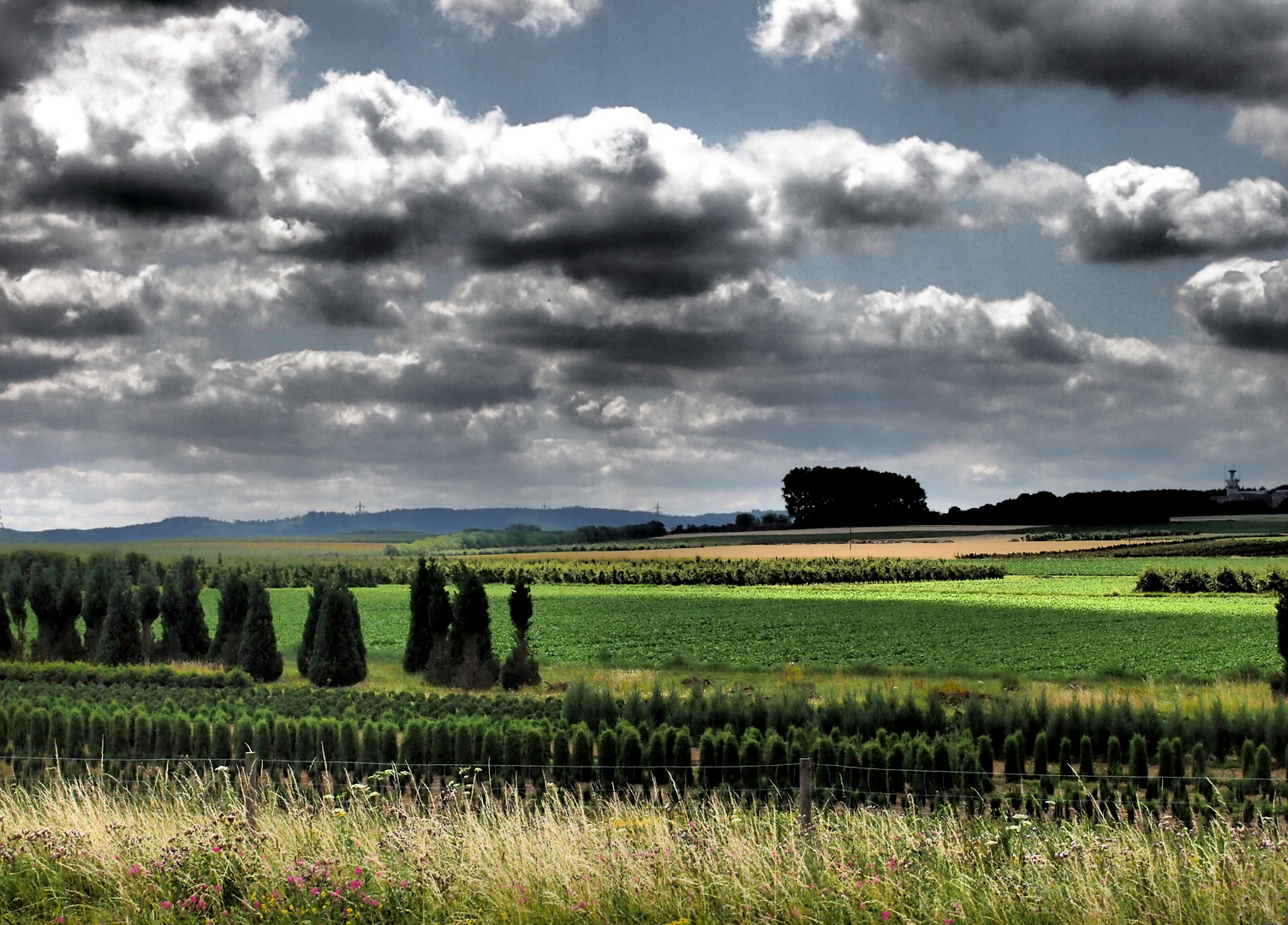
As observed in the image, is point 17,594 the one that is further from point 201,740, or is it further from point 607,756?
point 607,756

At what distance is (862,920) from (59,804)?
30.5 feet

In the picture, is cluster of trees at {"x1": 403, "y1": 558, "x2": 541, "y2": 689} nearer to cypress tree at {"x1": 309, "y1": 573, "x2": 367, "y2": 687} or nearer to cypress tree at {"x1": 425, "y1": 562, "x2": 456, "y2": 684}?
cypress tree at {"x1": 425, "y1": 562, "x2": 456, "y2": 684}

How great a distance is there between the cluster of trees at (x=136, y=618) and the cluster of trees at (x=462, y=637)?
440 centimetres

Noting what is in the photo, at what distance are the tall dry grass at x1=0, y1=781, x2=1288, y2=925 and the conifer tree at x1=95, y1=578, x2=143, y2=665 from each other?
25.3 m

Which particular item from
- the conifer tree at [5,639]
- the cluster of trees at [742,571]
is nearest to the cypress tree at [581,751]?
the conifer tree at [5,639]

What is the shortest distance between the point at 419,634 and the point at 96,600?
12601mm

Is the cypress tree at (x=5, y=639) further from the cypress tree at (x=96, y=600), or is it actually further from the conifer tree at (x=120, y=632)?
the conifer tree at (x=120, y=632)

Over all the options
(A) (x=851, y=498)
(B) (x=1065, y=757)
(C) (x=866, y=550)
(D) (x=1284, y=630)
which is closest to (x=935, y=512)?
(A) (x=851, y=498)

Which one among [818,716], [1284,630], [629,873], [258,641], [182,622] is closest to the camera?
[629,873]

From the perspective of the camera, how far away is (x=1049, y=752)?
17.8 m

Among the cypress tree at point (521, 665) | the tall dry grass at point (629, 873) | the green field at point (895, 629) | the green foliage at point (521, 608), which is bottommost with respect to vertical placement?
the green field at point (895, 629)

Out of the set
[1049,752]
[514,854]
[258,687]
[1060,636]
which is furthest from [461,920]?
[1060,636]

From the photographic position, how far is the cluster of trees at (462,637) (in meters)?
29.2

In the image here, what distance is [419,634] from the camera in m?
32.1
